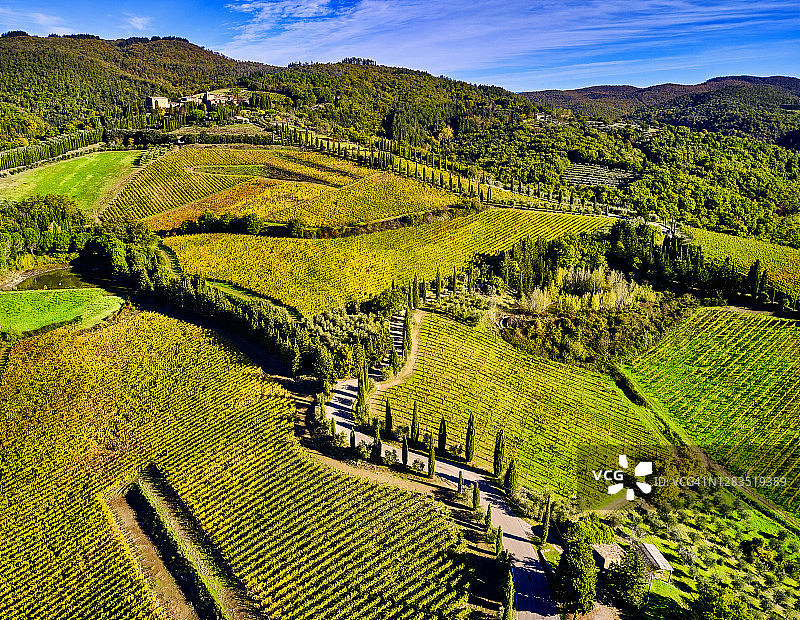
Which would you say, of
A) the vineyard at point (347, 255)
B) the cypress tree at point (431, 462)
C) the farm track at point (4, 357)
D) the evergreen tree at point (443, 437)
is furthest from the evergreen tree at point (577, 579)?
the farm track at point (4, 357)

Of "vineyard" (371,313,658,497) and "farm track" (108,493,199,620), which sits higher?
"vineyard" (371,313,658,497)

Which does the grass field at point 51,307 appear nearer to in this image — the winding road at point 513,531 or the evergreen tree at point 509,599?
the winding road at point 513,531

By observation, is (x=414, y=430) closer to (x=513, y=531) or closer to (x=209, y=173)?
(x=513, y=531)

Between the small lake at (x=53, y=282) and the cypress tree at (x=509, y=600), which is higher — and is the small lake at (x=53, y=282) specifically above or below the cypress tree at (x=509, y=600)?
above

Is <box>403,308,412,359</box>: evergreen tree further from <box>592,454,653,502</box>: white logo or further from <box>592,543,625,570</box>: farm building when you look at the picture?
<box>592,543,625,570</box>: farm building

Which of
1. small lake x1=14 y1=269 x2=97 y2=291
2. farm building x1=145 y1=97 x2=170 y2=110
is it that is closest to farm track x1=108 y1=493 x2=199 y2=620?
small lake x1=14 y1=269 x2=97 y2=291

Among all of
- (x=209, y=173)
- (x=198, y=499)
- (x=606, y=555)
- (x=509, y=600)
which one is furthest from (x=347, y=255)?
(x=509, y=600)

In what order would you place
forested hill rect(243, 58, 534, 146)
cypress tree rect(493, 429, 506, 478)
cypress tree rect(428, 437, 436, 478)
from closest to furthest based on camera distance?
cypress tree rect(428, 437, 436, 478), cypress tree rect(493, 429, 506, 478), forested hill rect(243, 58, 534, 146)
